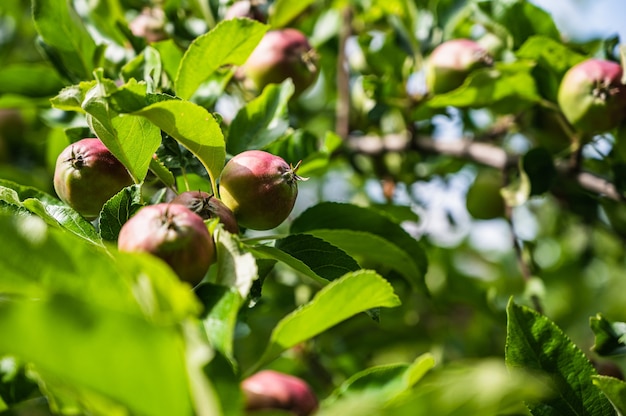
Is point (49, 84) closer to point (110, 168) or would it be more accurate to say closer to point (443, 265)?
point (110, 168)

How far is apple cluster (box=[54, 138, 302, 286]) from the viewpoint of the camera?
0.78 metres

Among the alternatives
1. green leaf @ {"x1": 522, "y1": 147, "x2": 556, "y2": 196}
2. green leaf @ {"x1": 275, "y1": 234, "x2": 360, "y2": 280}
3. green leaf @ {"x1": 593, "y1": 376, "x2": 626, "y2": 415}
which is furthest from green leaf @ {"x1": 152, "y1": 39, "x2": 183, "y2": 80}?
green leaf @ {"x1": 593, "y1": 376, "x2": 626, "y2": 415}

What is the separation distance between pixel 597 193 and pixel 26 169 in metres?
1.75

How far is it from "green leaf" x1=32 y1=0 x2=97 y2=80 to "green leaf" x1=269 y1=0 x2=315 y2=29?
0.39 metres

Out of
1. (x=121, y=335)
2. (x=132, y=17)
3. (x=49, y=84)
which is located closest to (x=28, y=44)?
(x=132, y=17)

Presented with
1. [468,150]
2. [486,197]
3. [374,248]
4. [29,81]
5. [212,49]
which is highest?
[212,49]

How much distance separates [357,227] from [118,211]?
414 millimetres

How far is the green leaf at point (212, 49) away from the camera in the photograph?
1052 mm

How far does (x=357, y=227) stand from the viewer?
46.1 inches

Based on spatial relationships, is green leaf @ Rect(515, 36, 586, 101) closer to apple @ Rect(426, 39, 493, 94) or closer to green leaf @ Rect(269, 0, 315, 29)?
apple @ Rect(426, 39, 493, 94)

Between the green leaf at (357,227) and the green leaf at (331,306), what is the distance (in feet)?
1.08

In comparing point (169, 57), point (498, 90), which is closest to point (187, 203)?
point (169, 57)

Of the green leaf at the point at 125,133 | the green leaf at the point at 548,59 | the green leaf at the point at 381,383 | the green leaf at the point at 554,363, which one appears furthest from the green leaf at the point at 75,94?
the green leaf at the point at 548,59

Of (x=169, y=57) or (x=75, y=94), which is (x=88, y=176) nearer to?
(x=75, y=94)
